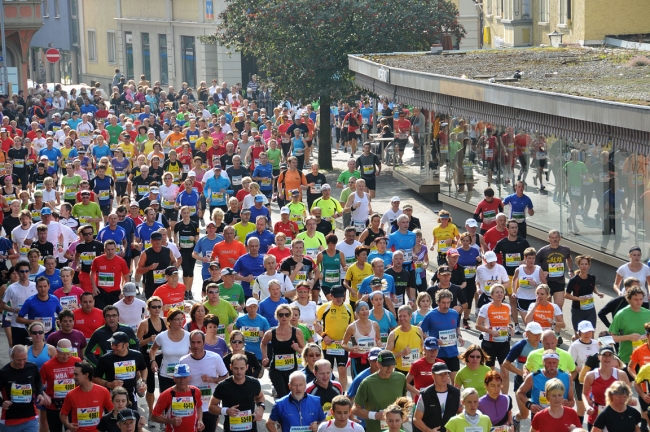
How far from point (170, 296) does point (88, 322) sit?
128 cm

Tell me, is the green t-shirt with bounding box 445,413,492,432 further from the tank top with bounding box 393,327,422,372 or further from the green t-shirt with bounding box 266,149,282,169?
the green t-shirt with bounding box 266,149,282,169

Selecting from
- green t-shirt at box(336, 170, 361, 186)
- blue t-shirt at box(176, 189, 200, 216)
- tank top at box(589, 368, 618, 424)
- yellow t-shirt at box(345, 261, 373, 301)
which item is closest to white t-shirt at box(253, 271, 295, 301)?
yellow t-shirt at box(345, 261, 373, 301)

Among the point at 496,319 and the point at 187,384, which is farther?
the point at 496,319

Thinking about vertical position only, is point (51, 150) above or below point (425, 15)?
below

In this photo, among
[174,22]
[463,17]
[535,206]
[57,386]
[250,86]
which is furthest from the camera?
[174,22]

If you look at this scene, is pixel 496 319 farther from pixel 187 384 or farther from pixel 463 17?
pixel 463 17

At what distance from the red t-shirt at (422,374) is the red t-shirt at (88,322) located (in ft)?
12.1

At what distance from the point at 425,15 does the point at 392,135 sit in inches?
132

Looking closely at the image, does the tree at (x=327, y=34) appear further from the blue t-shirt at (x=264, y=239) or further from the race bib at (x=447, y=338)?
Result: the race bib at (x=447, y=338)

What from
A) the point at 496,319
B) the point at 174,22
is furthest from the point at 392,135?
the point at 174,22

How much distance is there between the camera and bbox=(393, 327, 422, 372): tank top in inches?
500

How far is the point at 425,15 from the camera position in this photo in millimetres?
33906

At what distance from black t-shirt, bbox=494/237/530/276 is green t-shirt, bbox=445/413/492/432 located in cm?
730

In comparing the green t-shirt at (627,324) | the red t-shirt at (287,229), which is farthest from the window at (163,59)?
the green t-shirt at (627,324)
